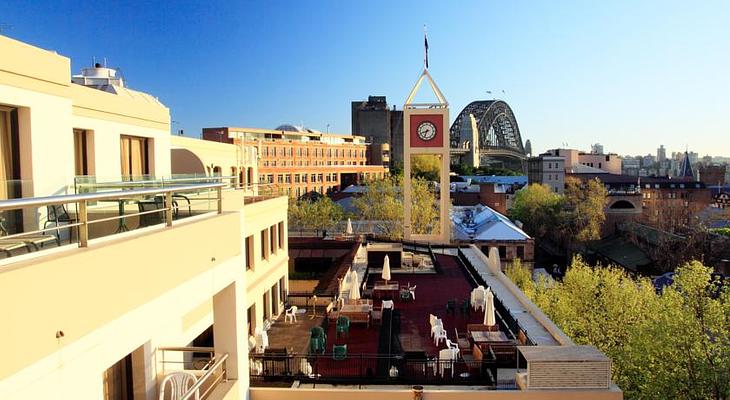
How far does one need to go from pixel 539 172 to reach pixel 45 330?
105 metres

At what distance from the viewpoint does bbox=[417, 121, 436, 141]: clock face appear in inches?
1194

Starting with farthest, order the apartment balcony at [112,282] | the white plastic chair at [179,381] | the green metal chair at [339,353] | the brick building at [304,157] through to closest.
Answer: the brick building at [304,157]
the green metal chair at [339,353]
the white plastic chair at [179,381]
the apartment balcony at [112,282]

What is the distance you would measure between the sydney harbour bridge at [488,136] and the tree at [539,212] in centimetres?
7637

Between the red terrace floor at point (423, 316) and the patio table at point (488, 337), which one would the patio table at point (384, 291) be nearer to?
the red terrace floor at point (423, 316)

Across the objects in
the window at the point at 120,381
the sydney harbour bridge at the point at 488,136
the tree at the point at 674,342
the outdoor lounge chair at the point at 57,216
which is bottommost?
the tree at the point at 674,342

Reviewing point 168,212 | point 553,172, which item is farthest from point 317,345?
point 553,172

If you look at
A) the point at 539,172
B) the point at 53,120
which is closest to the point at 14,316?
the point at 53,120

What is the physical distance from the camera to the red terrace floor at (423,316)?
13523 mm

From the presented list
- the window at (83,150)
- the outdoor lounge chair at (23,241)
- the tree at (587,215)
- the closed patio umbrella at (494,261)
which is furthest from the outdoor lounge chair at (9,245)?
the tree at (587,215)

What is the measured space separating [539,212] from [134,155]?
60467 mm

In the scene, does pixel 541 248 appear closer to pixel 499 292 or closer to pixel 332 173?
pixel 332 173

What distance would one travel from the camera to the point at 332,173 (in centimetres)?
9194

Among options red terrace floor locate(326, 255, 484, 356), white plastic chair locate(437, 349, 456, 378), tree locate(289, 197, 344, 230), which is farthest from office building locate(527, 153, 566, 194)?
white plastic chair locate(437, 349, 456, 378)

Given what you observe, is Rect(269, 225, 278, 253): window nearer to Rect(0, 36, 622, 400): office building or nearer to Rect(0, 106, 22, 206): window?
Rect(0, 36, 622, 400): office building
